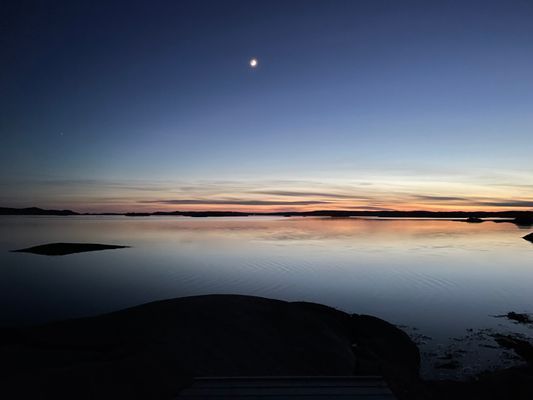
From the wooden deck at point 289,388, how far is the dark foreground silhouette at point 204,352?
1087 millimetres

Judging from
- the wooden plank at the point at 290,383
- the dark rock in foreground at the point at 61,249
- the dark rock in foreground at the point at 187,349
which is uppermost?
the wooden plank at the point at 290,383

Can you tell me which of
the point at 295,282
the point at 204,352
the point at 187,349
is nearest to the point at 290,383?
the point at 204,352

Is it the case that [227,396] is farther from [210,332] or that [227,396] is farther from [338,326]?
[338,326]

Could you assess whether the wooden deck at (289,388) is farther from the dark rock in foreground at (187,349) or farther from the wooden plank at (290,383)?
the dark rock in foreground at (187,349)

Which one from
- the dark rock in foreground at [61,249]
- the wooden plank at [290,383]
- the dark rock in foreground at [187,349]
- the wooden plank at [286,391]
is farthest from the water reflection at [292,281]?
the wooden plank at [286,391]

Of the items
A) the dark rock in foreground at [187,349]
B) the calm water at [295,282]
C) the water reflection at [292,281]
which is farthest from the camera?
the water reflection at [292,281]

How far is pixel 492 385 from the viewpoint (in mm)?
11289

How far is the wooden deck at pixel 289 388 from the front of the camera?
284 inches

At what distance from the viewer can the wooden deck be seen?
23.7ft

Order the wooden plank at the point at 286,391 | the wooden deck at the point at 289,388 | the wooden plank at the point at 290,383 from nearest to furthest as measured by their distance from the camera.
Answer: the wooden deck at the point at 289,388 < the wooden plank at the point at 286,391 < the wooden plank at the point at 290,383

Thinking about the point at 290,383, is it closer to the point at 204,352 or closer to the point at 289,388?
the point at 289,388

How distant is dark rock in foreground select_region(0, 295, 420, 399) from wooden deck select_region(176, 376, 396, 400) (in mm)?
1181

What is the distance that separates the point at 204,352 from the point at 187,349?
1.84 ft

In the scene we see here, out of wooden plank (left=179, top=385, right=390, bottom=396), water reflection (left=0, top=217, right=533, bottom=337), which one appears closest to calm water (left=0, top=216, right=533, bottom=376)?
water reflection (left=0, top=217, right=533, bottom=337)
